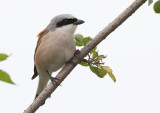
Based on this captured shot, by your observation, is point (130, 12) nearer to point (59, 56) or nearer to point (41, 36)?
point (59, 56)

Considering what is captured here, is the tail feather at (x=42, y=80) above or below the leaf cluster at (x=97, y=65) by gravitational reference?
below

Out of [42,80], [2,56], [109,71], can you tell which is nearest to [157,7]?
[109,71]

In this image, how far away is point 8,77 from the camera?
111cm

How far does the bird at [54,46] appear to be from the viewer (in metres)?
3.68

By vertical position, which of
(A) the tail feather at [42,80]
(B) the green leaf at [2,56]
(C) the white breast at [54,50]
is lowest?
(A) the tail feather at [42,80]

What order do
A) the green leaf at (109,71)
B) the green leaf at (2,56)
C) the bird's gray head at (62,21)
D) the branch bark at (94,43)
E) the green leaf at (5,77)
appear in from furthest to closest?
1. the bird's gray head at (62,21)
2. the green leaf at (109,71)
3. the branch bark at (94,43)
4. the green leaf at (2,56)
5. the green leaf at (5,77)

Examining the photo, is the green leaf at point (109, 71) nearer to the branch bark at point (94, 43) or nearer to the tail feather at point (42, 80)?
the branch bark at point (94, 43)

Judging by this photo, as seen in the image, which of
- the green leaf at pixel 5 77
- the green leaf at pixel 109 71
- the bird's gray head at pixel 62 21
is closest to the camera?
the green leaf at pixel 5 77

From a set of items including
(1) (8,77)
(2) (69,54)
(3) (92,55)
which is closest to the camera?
(1) (8,77)

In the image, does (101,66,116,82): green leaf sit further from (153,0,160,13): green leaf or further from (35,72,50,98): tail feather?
(35,72,50,98): tail feather

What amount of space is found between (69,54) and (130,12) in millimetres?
1410

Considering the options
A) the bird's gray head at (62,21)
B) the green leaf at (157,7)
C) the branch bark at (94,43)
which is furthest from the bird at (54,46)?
the green leaf at (157,7)

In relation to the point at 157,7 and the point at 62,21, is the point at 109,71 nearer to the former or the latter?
the point at 157,7

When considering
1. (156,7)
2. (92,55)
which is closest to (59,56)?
(92,55)
